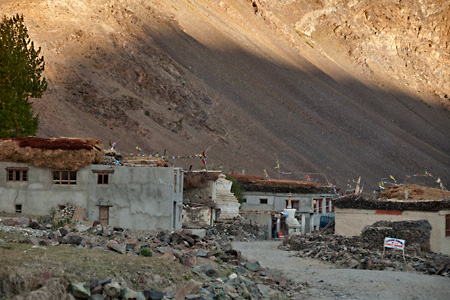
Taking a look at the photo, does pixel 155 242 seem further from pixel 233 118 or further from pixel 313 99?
pixel 313 99

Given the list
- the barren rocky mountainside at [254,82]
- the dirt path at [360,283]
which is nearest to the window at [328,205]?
the barren rocky mountainside at [254,82]

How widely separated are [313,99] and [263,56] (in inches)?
468

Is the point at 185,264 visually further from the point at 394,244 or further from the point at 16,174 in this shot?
the point at 16,174

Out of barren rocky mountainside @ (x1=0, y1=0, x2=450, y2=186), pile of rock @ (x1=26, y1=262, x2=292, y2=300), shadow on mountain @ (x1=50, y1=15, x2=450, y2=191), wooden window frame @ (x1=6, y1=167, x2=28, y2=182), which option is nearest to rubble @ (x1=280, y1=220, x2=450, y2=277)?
pile of rock @ (x1=26, y1=262, x2=292, y2=300)

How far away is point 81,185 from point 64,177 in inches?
34.4

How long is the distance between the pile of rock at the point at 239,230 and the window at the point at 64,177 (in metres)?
9.65

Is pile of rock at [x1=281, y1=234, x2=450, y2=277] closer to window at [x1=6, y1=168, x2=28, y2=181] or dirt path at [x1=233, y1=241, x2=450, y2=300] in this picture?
dirt path at [x1=233, y1=241, x2=450, y2=300]

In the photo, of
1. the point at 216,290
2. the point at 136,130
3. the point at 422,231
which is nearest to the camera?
the point at 216,290

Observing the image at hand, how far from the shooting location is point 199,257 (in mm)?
19062

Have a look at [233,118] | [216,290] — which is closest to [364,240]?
[216,290]

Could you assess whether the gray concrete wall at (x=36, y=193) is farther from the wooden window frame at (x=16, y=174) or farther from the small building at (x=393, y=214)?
the small building at (x=393, y=214)

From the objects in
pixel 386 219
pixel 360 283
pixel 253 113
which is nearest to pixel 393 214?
pixel 386 219

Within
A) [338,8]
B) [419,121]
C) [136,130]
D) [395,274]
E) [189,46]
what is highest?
[338,8]

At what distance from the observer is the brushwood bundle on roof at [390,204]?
30734 mm
